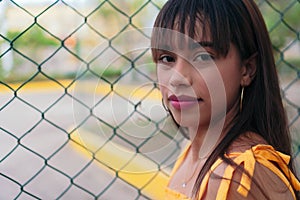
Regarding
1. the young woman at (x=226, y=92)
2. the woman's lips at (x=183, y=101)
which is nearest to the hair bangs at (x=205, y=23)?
the young woman at (x=226, y=92)

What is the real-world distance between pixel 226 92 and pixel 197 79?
0.10 meters

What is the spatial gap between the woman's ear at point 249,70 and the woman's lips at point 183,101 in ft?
0.45

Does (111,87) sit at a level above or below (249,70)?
below

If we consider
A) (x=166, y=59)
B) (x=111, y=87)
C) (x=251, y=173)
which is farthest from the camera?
(x=111, y=87)

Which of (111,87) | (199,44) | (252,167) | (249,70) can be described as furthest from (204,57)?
(111,87)

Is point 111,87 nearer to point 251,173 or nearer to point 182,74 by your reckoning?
point 182,74

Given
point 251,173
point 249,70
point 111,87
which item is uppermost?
point 249,70

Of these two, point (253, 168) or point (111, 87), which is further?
point (111, 87)

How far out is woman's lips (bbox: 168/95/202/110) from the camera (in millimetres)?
1275

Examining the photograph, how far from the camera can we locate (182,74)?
4.13 feet

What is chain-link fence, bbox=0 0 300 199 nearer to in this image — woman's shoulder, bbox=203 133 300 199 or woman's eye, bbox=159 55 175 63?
woman's eye, bbox=159 55 175 63

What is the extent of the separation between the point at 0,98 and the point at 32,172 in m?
0.66

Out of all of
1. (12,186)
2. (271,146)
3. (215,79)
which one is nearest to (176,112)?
(215,79)

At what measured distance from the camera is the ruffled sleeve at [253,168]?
1211mm
